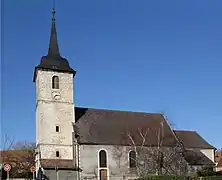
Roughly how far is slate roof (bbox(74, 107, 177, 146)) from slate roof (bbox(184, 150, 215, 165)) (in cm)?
251

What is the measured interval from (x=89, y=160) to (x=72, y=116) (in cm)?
571

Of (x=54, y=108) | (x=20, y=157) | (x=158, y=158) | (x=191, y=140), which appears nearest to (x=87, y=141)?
(x=54, y=108)

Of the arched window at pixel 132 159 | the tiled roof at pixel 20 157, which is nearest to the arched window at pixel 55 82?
the arched window at pixel 132 159

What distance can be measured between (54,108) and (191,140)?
20081mm

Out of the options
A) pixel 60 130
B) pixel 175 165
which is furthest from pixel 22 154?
pixel 175 165

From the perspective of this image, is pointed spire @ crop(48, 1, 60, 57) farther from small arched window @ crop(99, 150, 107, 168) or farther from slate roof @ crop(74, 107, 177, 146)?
small arched window @ crop(99, 150, 107, 168)

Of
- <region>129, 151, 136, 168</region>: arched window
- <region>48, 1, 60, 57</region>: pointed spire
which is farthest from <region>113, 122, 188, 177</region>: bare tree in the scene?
<region>48, 1, 60, 57</region>: pointed spire

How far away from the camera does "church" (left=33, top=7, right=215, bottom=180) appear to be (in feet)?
139

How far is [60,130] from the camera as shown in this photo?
43.8 meters

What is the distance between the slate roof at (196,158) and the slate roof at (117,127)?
98.7 inches

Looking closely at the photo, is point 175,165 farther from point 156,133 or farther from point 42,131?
point 42,131

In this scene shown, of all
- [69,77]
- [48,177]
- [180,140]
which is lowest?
[48,177]

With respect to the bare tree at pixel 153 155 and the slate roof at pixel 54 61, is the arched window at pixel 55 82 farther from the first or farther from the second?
the bare tree at pixel 153 155

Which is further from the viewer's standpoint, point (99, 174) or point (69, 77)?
point (69, 77)
